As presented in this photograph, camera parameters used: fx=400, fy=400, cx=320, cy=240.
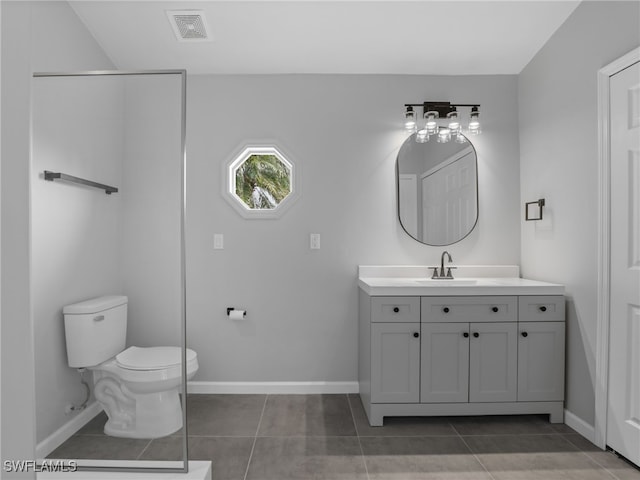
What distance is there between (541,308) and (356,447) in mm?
1398

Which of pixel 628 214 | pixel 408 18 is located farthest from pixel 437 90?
pixel 628 214

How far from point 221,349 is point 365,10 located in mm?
2509

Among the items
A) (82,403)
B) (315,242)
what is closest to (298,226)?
(315,242)

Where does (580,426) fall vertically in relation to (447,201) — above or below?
below

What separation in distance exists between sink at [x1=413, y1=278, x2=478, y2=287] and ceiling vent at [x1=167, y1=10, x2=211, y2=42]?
7.03ft

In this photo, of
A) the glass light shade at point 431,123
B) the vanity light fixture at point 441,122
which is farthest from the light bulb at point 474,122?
the glass light shade at point 431,123

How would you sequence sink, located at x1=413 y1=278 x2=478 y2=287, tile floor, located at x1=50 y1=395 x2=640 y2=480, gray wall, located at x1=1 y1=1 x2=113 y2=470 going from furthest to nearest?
sink, located at x1=413 y1=278 x2=478 y2=287, tile floor, located at x1=50 y1=395 x2=640 y2=480, gray wall, located at x1=1 y1=1 x2=113 y2=470

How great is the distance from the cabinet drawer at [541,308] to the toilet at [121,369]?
6.60 ft

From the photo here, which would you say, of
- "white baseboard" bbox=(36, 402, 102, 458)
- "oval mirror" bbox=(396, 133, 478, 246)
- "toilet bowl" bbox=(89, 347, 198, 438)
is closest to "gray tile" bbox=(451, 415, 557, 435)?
"oval mirror" bbox=(396, 133, 478, 246)

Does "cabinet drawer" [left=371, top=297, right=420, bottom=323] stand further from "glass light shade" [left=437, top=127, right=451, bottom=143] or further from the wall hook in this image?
"glass light shade" [left=437, top=127, right=451, bottom=143]

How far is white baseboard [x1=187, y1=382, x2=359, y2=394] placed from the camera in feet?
9.82

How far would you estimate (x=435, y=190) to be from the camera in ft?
10.0

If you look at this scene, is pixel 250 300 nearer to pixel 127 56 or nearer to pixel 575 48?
pixel 127 56

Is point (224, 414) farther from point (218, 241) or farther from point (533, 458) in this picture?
point (533, 458)
